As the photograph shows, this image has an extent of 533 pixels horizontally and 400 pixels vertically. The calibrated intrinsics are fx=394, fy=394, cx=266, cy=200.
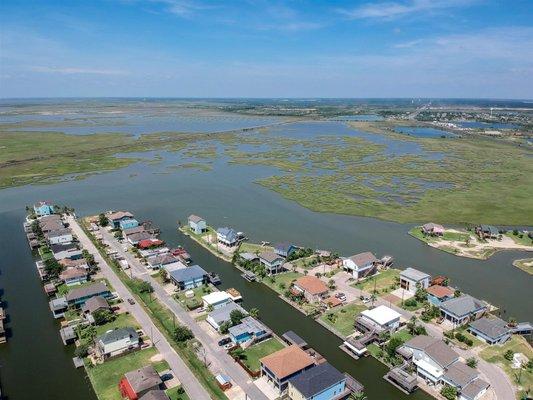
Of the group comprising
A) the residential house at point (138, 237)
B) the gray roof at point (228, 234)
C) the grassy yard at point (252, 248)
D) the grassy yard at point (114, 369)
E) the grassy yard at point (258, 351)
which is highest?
the gray roof at point (228, 234)

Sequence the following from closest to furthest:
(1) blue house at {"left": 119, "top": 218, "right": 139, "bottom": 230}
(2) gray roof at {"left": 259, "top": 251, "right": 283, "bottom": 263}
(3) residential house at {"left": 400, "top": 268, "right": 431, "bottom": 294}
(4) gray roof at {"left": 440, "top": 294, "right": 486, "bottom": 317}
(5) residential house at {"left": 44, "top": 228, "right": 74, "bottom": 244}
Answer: (4) gray roof at {"left": 440, "top": 294, "right": 486, "bottom": 317} < (3) residential house at {"left": 400, "top": 268, "right": 431, "bottom": 294} < (2) gray roof at {"left": 259, "top": 251, "right": 283, "bottom": 263} < (5) residential house at {"left": 44, "top": 228, "right": 74, "bottom": 244} < (1) blue house at {"left": 119, "top": 218, "right": 139, "bottom": 230}

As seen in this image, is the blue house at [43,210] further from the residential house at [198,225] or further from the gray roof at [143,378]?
the gray roof at [143,378]

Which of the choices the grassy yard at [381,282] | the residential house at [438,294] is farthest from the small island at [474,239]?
the residential house at [438,294]

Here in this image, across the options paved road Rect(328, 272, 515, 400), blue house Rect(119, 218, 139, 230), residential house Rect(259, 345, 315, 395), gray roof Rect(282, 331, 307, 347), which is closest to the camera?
residential house Rect(259, 345, 315, 395)

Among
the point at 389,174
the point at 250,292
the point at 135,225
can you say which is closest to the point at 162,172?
the point at 135,225

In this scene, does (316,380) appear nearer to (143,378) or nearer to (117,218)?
(143,378)

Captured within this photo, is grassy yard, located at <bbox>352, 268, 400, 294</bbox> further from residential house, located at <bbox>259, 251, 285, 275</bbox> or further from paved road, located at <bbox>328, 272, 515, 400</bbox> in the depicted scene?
residential house, located at <bbox>259, 251, 285, 275</bbox>

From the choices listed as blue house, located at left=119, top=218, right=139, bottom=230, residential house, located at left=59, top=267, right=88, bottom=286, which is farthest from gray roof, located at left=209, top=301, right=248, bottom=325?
blue house, located at left=119, top=218, right=139, bottom=230

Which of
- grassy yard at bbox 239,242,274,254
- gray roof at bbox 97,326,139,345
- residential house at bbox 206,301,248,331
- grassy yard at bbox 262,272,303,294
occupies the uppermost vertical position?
grassy yard at bbox 239,242,274,254
